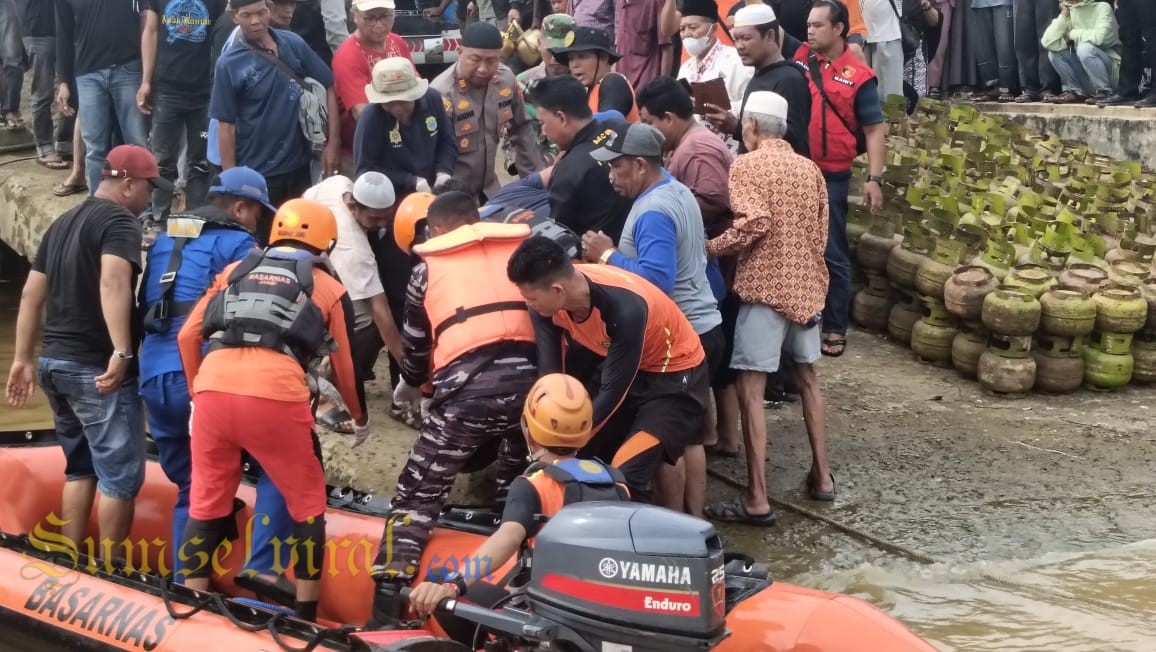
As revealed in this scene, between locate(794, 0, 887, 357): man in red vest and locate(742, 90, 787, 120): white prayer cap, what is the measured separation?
1246mm

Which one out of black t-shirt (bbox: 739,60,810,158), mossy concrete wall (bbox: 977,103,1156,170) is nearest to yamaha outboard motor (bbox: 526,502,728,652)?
black t-shirt (bbox: 739,60,810,158)

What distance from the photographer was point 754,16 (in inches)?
288

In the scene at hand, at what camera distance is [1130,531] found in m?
6.50

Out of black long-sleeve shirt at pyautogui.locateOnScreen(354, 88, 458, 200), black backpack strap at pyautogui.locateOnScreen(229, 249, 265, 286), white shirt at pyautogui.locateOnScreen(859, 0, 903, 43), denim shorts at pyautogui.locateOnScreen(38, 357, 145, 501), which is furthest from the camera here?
white shirt at pyautogui.locateOnScreen(859, 0, 903, 43)

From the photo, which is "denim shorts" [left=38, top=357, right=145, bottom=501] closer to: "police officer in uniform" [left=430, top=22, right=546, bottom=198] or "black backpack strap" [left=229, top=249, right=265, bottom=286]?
"black backpack strap" [left=229, top=249, right=265, bottom=286]

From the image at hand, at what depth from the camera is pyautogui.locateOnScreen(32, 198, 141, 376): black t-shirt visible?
Answer: 5.81m

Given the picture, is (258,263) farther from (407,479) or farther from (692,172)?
(692,172)

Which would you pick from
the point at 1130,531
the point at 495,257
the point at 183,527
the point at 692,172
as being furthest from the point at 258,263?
the point at 1130,531

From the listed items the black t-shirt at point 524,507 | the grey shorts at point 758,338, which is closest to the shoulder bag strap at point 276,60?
the grey shorts at point 758,338

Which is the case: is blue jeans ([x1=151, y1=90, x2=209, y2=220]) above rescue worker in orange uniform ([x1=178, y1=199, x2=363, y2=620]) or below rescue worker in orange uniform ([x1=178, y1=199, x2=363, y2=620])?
above

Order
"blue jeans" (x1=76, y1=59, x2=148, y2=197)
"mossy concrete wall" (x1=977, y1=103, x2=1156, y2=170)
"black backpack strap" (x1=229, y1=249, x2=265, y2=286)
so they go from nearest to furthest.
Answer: "black backpack strap" (x1=229, y1=249, x2=265, y2=286), "blue jeans" (x1=76, y1=59, x2=148, y2=197), "mossy concrete wall" (x1=977, y1=103, x2=1156, y2=170)

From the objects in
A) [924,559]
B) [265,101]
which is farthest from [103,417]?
[924,559]

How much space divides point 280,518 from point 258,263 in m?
1.07

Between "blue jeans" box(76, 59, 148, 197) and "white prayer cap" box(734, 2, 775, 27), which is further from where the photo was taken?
"blue jeans" box(76, 59, 148, 197)
